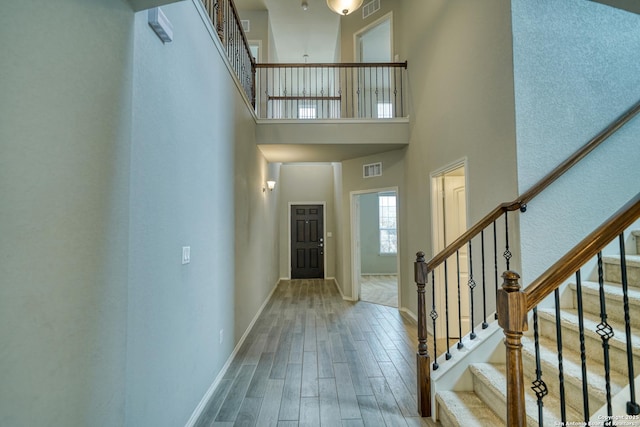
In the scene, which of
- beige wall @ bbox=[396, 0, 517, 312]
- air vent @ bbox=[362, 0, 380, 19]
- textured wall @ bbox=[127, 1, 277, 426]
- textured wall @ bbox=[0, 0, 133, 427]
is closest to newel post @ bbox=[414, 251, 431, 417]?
beige wall @ bbox=[396, 0, 517, 312]

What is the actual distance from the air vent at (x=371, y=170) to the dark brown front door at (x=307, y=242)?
286 cm

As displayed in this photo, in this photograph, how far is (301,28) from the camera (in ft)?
21.8

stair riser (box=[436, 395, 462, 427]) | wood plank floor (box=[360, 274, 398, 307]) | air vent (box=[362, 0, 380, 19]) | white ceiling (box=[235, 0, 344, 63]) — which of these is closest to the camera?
stair riser (box=[436, 395, 462, 427])

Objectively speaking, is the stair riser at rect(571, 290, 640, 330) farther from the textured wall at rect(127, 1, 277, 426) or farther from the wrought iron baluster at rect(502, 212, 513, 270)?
the textured wall at rect(127, 1, 277, 426)

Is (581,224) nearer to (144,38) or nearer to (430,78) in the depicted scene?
(430,78)

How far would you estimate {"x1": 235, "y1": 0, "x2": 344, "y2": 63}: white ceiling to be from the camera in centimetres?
589

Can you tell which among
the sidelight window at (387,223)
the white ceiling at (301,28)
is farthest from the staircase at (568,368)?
the sidelight window at (387,223)

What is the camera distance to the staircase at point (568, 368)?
4.98 ft

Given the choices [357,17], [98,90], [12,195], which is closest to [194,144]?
[98,90]

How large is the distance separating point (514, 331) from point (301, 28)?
281 inches

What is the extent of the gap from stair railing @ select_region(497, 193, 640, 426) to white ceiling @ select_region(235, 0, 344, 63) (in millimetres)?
6191

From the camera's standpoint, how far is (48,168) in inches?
38.3

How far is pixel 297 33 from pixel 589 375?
7413 millimetres

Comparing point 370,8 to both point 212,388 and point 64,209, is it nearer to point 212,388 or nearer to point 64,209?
point 64,209
